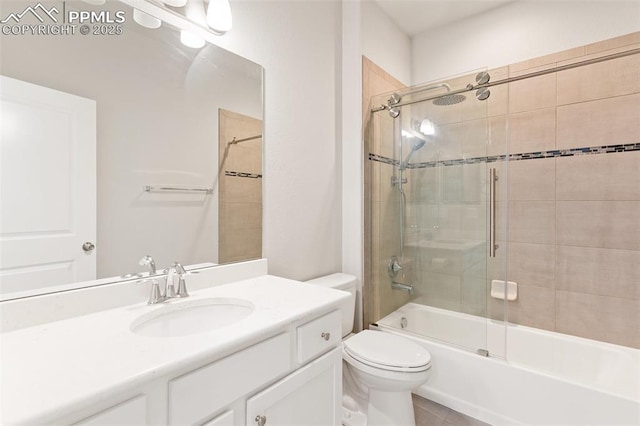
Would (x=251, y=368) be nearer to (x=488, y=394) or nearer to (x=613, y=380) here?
(x=488, y=394)

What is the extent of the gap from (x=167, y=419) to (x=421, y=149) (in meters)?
1.98

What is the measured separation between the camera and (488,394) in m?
1.69

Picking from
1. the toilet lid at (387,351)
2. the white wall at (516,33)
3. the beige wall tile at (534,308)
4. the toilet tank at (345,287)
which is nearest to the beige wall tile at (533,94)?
the white wall at (516,33)

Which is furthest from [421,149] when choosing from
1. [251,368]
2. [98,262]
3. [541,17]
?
[98,262]

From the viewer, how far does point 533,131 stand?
7.16 feet

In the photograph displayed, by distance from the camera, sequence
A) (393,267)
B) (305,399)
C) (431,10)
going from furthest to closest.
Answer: (431,10) → (393,267) → (305,399)

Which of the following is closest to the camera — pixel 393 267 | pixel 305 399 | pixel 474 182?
pixel 305 399

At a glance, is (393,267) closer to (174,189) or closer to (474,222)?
(474,222)

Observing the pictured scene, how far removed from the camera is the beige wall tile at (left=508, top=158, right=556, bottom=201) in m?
2.12

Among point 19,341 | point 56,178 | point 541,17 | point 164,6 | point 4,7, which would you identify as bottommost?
point 19,341

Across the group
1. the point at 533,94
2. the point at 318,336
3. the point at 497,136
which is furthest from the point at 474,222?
the point at 318,336

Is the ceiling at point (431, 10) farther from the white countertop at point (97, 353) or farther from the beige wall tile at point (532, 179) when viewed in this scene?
the white countertop at point (97, 353)

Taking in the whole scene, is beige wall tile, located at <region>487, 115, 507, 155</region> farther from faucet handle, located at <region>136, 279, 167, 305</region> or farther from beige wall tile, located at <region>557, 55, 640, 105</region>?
faucet handle, located at <region>136, 279, 167, 305</region>

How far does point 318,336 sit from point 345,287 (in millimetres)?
865
